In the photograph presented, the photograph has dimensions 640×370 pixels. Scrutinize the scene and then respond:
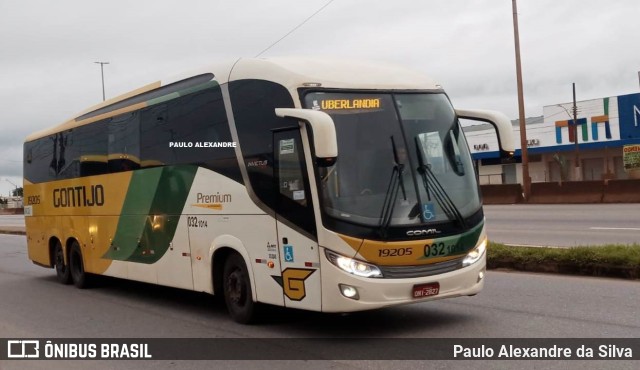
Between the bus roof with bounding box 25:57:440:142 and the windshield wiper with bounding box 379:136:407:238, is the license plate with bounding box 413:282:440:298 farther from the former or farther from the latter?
the bus roof with bounding box 25:57:440:142

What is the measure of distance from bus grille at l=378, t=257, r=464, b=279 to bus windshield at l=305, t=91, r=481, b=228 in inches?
17.3

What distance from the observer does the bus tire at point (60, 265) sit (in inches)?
583

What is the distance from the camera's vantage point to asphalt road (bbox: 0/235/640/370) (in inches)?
298

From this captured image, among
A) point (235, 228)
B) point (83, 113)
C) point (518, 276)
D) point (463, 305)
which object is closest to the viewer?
point (235, 228)

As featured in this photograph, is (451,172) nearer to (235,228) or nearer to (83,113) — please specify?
(235,228)

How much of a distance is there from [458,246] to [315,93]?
2223 mm

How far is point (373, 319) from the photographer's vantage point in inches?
355

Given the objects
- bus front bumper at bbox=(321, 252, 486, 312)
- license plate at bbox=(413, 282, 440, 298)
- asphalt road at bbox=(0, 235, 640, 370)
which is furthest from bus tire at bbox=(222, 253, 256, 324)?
license plate at bbox=(413, 282, 440, 298)

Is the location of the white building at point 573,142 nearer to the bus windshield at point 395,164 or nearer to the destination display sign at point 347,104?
the bus windshield at point 395,164

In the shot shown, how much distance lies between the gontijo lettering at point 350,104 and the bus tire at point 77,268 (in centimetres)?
788

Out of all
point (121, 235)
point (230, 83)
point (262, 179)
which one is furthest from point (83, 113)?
point (262, 179)

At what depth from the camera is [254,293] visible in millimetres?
8602

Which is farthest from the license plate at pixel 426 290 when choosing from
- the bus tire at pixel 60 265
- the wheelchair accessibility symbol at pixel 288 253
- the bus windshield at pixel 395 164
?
the bus tire at pixel 60 265

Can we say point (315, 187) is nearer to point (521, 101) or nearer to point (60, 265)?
point (60, 265)
